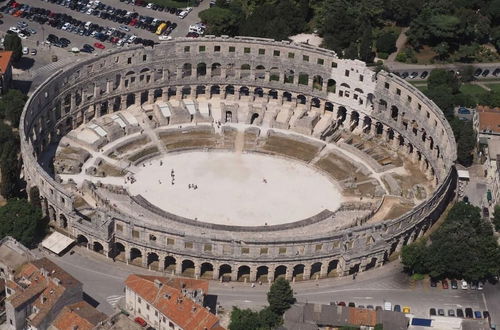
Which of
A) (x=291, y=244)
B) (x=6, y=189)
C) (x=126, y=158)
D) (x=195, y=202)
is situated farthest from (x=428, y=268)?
(x=6, y=189)

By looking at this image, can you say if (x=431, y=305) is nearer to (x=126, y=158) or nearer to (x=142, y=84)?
(x=126, y=158)

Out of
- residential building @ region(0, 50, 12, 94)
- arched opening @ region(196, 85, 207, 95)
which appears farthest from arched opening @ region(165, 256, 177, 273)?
residential building @ region(0, 50, 12, 94)

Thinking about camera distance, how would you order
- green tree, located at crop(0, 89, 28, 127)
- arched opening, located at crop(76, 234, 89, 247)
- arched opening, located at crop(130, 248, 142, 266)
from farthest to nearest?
green tree, located at crop(0, 89, 28, 127)
arched opening, located at crop(76, 234, 89, 247)
arched opening, located at crop(130, 248, 142, 266)

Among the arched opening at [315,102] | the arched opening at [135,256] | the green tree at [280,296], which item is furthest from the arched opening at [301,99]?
the green tree at [280,296]

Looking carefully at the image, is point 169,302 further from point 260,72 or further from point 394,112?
point 260,72

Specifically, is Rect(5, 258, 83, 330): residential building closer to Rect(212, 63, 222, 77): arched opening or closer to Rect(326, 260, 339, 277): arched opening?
Rect(326, 260, 339, 277): arched opening
